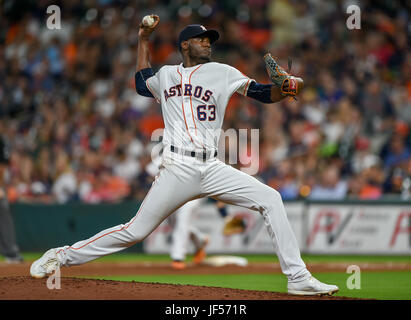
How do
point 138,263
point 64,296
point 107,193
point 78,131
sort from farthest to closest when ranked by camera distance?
point 78,131 → point 107,193 → point 138,263 → point 64,296

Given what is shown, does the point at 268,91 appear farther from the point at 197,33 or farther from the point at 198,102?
the point at 197,33

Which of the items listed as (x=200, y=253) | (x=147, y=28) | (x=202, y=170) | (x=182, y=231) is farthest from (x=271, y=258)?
(x=147, y=28)

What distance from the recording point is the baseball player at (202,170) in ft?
21.4

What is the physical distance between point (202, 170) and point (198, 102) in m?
0.64

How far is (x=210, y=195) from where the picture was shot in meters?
6.66

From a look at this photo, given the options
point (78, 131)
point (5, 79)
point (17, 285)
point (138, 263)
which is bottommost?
point (138, 263)

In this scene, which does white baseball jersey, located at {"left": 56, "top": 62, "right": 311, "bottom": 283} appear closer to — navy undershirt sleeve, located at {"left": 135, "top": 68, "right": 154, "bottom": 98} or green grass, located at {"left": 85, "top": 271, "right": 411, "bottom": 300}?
navy undershirt sleeve, located at {"left": 135, "top": 68, "right": 154, "bottom": 98}

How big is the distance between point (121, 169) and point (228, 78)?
33.7 feet

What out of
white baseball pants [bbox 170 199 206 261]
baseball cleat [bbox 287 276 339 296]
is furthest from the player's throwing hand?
white baseball pants [bbox 170 199 206 261]

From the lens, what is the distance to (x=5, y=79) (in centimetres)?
1931

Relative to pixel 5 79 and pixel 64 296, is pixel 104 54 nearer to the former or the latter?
pixel 5 79

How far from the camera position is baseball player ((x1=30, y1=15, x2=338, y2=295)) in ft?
21.4

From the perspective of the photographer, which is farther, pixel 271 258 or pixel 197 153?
pixel 271 258

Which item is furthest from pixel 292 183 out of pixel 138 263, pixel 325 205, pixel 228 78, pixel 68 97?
pixel 228 78
